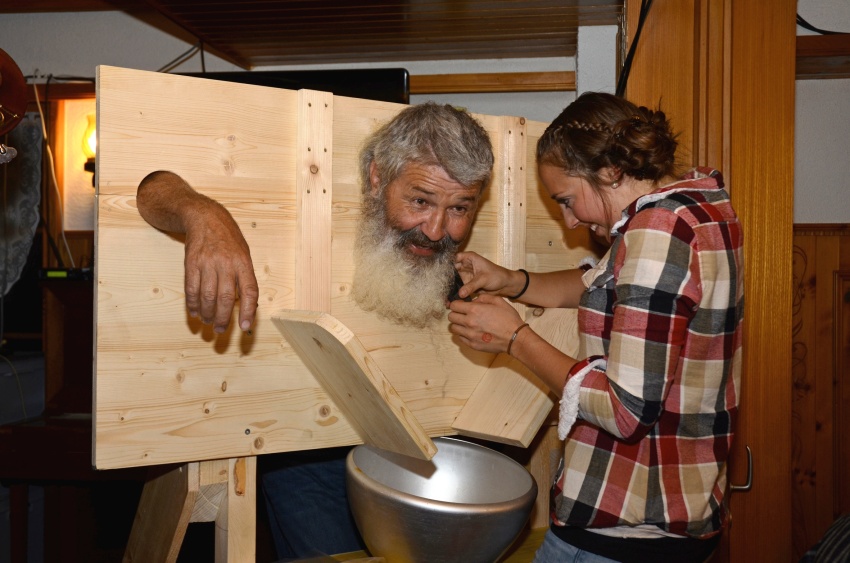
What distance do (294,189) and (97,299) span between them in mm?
374

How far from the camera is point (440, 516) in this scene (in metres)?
1.11

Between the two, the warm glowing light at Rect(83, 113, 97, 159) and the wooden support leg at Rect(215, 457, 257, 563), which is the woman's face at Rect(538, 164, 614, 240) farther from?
the warm glowing light at Rect(83, 113, 97, 159)

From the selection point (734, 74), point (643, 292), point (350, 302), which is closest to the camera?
point (643, 292)

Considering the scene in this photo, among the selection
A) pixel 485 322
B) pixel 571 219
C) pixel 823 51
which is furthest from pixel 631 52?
pixel 823 51

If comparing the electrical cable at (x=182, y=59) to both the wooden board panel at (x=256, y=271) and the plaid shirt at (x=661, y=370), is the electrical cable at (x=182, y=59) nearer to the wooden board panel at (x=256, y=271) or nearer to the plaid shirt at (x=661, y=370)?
the wooden board panel at (x=256, y=271)

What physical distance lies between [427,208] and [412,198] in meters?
0.04

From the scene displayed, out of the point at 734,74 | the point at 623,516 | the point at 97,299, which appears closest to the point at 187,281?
the point at 97,299

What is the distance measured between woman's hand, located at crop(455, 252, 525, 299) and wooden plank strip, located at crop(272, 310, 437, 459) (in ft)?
1.10

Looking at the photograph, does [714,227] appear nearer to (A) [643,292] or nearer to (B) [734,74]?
(A) [643,292]

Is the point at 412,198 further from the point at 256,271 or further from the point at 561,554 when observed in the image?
the point at 561,554

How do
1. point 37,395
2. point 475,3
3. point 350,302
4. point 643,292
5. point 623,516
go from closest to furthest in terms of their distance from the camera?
point 643,292 → point 623,516 → point 350,302 → point 475,3 → point 37,395

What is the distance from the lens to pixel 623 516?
3.74 feet

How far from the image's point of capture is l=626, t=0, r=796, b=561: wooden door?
5.89ft

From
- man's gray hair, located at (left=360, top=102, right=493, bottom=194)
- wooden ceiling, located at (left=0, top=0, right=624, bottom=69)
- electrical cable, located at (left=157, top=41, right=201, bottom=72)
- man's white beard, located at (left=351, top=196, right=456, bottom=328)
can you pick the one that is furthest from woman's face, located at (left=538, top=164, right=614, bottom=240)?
electrical cable, located at (left=157, top=41, right=201, bottom=72)
